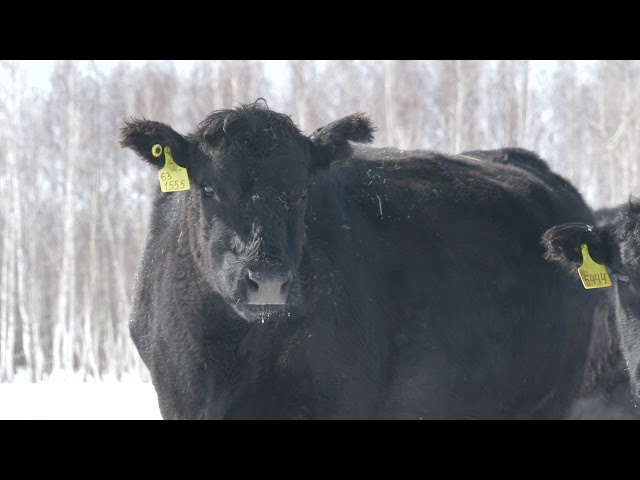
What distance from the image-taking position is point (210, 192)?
6.04m

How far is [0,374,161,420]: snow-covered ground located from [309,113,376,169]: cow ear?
771 cm

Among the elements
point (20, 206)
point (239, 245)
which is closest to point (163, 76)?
point (20, 206)

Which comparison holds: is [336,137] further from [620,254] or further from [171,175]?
[620,254]

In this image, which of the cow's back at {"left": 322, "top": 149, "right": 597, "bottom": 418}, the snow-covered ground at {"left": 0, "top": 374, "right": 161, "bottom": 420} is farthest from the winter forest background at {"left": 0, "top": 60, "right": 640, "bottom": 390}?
the cow's back at {"left": 322, "top": 149, "right": 597, "bottom": 418}

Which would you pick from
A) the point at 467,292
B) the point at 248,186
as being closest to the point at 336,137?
the point at 248,186

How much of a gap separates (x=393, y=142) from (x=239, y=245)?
31007 millimetres

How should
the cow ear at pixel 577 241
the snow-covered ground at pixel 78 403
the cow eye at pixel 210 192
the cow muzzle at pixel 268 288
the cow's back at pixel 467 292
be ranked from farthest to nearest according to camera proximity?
the snow-covered ground at pixel 78 403 → the cow's back at pixel 467 292 → the cow ear at pixel 577 241 → the cow eye at pixel 210 192 → the cow muzzle at pixel 268 288

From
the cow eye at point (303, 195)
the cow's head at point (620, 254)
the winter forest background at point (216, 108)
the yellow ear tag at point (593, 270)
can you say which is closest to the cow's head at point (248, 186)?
the cow eye at point (303, 195)

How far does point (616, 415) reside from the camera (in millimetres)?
8164

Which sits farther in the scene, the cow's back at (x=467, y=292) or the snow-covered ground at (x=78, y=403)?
the snow-covered ground at (x=78, y=403)

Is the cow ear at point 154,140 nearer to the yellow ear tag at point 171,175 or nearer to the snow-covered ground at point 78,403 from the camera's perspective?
the yellow ear tag at point 171,175

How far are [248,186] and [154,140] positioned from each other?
822 mm

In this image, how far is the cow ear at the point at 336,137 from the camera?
6391mm

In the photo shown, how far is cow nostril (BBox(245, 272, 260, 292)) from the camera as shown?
5344 millimetres
